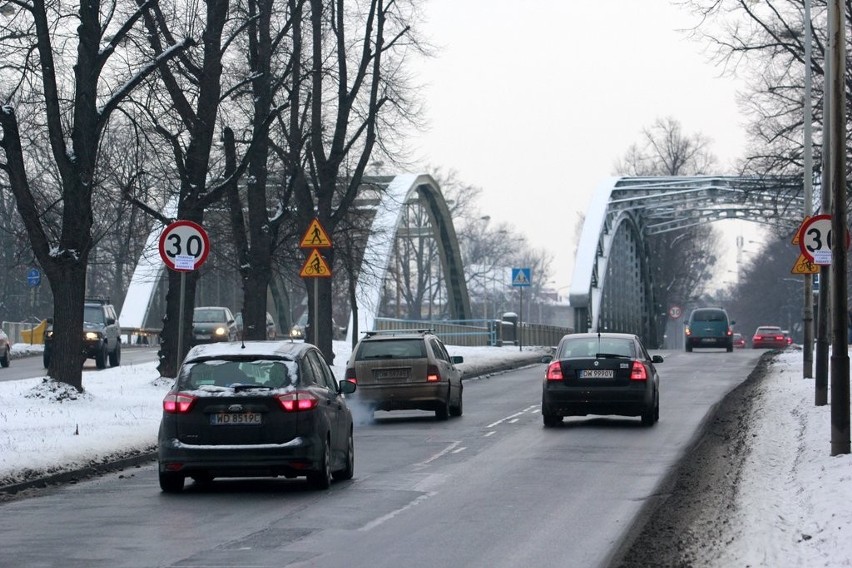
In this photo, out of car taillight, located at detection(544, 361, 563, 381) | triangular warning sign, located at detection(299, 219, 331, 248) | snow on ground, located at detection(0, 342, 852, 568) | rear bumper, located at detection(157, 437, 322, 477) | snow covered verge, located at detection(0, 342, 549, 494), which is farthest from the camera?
triangular warning sign, located at detection(299, 219, 331, 248)

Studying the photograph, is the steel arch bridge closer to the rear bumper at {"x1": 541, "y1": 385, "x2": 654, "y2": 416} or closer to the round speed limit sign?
the rear bumper at {"x1": 541, "y1": 385, "x2": 654, "y2": 416}

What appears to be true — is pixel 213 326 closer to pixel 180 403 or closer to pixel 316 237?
pixel 316 237

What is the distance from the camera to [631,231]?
290 feet

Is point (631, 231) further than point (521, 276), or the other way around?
point (631, 231)

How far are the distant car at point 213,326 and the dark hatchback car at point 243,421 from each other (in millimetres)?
37640

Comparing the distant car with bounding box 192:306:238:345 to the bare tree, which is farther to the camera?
the distant car with bounding box 192:306:238:345

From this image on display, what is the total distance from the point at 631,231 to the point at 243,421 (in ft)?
249

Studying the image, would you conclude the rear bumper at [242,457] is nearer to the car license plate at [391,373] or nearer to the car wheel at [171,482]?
the car wheel at [171,482]

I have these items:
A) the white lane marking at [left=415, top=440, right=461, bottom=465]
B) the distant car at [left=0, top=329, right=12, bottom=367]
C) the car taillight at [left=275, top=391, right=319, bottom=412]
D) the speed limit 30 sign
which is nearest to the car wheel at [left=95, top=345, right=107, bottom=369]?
the distant car at [left=0, top=329, right=12, bottom=367]

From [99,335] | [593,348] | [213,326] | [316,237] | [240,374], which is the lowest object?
[240,374]

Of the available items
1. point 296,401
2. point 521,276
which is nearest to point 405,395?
point 296,401

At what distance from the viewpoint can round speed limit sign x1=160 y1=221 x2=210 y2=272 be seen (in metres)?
19.9

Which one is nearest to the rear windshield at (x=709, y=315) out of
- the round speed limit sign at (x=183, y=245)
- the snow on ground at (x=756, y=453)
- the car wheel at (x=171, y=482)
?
the snow on ground at (x=756, y=453)

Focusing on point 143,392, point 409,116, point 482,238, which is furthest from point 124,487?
point 482,238
